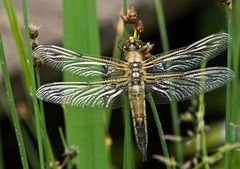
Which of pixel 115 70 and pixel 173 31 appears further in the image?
pixel 173 31

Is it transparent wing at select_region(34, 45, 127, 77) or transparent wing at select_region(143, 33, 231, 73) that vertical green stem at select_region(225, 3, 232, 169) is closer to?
transparent wing at select_region(143, 33, 231, 73)

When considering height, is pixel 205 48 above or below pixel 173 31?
above

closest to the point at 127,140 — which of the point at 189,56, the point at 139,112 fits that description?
the point at 139,112

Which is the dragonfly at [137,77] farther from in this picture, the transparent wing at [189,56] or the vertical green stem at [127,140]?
the vertical green stem at [127,140]

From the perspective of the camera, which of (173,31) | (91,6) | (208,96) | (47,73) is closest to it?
(91,6)

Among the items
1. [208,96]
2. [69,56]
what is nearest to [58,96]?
[69,56]

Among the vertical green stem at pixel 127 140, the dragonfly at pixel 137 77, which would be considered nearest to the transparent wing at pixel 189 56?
the dragonfly at pixel 137 77

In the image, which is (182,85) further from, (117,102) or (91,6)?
(91,6)

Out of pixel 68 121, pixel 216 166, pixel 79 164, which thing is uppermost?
pixel 68 121
